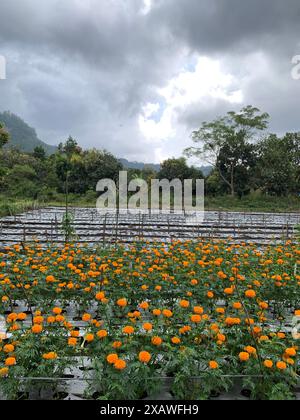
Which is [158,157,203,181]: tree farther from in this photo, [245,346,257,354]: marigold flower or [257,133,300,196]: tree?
[245,346,257,354]: marigold flower

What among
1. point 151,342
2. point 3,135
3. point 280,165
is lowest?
point 151,342

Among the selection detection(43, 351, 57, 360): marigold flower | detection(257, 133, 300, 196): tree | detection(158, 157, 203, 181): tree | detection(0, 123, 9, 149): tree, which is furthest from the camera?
detection(158, 157, 203, 181): tree

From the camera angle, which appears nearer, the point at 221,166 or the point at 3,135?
the point at 3,135

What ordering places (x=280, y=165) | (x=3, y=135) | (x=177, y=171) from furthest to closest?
1. (x=177, y=171)
2. (x=280, y=165)
3. (x=3, y=135)

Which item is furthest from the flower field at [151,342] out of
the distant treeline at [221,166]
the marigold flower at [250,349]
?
the distant treeline at [221,166]

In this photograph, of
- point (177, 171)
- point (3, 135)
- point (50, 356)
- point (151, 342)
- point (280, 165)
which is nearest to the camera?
point (50, 356)

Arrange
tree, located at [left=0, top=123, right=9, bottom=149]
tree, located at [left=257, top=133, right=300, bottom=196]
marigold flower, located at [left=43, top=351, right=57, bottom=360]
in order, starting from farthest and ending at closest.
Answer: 1. tree, located at [left=257, top=133, right=300, bottom=196]
2. tree, located at [left=0, top=123, right=9, bottom=149]
3. marigold flower, located at [left=43, top=351, right=57, bottom=360]

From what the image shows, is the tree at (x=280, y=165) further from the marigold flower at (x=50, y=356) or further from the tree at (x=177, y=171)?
the marigold flower at (x=50, y=356)

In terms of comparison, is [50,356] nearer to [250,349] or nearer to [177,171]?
Result: [250,349]

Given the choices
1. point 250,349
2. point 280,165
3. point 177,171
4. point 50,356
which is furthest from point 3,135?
point 280,165

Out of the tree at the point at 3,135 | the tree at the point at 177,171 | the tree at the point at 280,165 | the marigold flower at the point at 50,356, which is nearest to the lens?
the marigold flower at the point at 50,356

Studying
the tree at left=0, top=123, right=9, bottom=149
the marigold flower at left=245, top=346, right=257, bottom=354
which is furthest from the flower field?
the tree at left=0, top=123, right=9, bottom=149

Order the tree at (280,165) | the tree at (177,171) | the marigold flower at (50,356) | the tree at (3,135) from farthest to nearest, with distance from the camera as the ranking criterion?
the tree at (177,171) < the tree at (280,165) < the tree at (3,135) < the marigold flower at (50,356)
